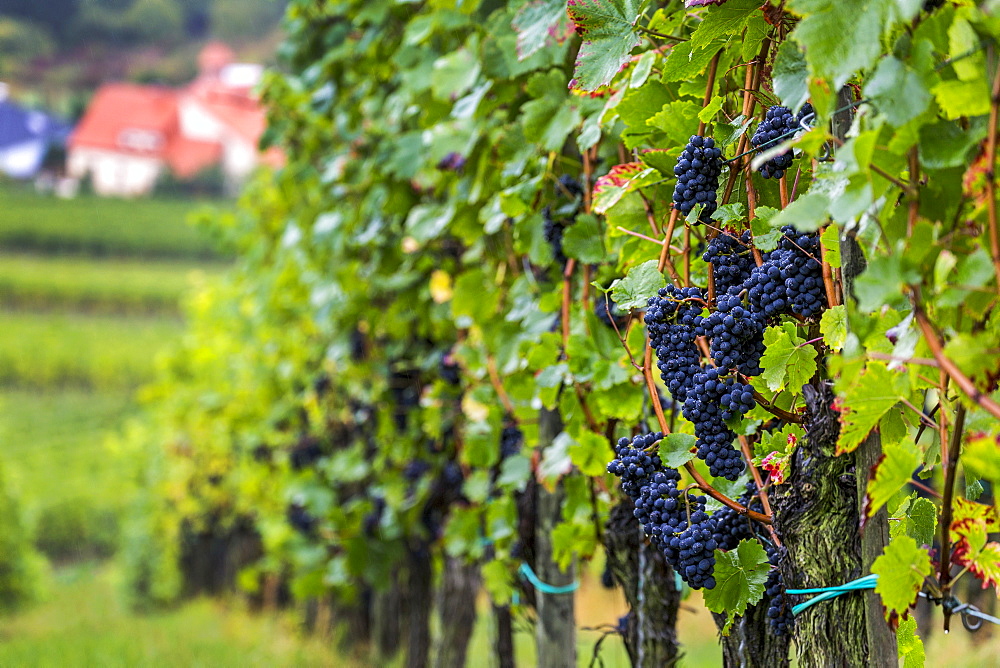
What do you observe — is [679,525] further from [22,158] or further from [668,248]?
[22,158]

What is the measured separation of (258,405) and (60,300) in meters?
31.9

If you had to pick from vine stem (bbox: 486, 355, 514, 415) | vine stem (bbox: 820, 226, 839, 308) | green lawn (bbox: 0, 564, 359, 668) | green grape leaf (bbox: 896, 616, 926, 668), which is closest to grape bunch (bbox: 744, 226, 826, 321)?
vine stem (bbox: 820, 226, 839, 308)

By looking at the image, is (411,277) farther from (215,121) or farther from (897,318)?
(215,121)

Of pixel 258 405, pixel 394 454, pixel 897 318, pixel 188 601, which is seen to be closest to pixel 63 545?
pixel 188 601

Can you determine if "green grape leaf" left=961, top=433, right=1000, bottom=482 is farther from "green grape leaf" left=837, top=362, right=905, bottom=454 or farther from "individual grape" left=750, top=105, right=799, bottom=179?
"individual grape" left=750, top=105, right=799, bottom=179

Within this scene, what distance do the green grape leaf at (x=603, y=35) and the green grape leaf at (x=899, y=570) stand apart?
28.8 inches

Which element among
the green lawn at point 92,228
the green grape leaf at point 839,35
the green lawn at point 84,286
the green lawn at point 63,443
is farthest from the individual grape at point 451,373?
the green lawn at point 92,228

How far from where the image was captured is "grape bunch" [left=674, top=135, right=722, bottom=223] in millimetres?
1138

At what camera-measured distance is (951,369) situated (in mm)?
771

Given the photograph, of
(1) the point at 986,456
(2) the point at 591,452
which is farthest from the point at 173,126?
(1) the point at 986,456

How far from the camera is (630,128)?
135cm

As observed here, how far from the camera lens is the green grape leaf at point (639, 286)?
124 cm

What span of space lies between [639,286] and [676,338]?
5.9 inches

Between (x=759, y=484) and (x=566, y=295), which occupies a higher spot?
(x=566, y=295)
